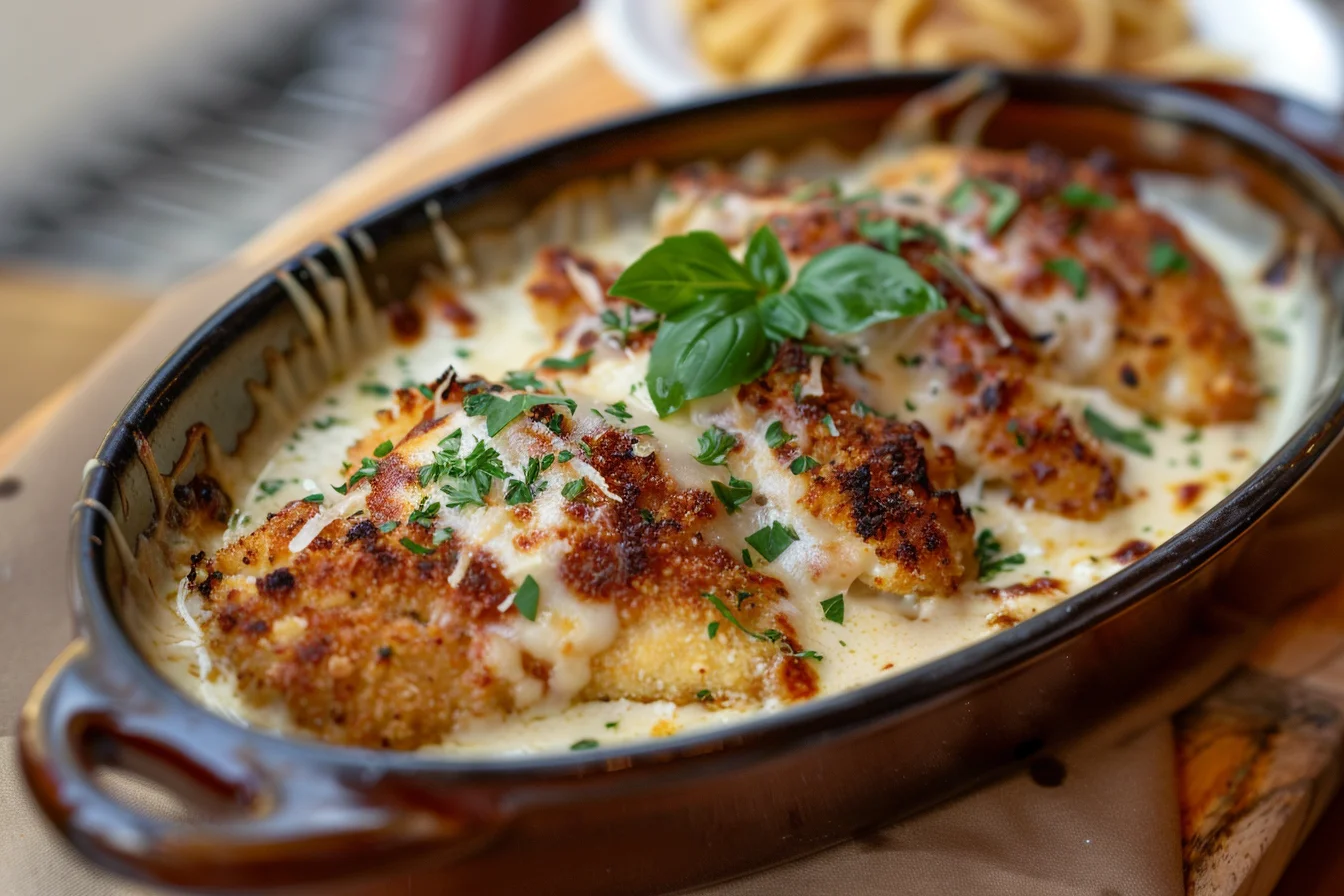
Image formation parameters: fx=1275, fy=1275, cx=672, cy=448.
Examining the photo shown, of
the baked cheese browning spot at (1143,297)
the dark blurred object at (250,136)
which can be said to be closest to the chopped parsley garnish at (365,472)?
the baked cheese browning spot at (1143,297)

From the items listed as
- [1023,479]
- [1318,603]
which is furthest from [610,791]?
[1318,603]

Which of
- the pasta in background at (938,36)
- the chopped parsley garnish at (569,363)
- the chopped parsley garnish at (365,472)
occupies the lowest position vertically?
the chopped parsley garnish at (365,472)

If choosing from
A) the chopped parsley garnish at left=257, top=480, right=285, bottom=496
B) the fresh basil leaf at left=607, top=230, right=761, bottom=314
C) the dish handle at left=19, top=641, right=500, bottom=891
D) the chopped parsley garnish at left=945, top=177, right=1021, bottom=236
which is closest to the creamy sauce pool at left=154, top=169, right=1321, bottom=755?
the chopped parsley garnish at left=257, top=480, right=285, bottom=496

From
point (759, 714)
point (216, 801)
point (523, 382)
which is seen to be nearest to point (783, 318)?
point (523, 382)

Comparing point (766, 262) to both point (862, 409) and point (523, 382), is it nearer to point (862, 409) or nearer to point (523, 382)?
point (862, 409)

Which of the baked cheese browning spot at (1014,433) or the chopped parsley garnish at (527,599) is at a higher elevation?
the baked cheese browning spot at (1014,433)

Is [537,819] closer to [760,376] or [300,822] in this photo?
[300,822]

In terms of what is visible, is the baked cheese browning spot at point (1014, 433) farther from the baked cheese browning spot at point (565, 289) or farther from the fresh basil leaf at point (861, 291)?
the baked cheese browning spot at point (565, 289)
